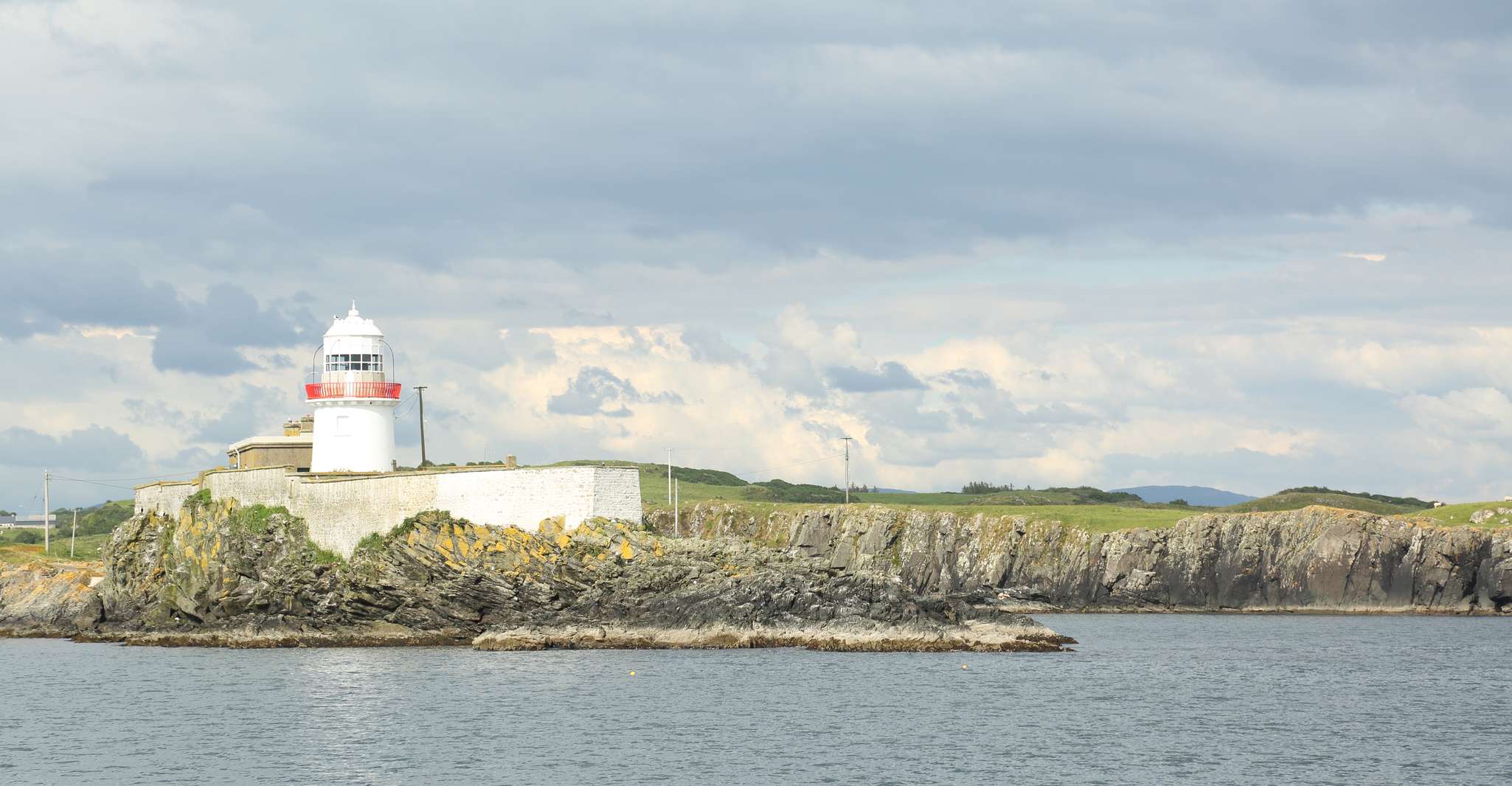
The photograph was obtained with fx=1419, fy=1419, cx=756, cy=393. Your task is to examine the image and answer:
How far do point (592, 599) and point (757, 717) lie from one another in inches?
735

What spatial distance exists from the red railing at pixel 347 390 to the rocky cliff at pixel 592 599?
8671mm

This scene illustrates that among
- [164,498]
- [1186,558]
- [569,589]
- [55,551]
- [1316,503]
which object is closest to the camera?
[569,589]

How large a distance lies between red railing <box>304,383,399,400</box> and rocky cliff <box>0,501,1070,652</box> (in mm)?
8671

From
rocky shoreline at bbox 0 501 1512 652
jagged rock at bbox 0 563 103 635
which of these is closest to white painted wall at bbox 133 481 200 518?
rocky shoreline at bbox 0 501 1512 652

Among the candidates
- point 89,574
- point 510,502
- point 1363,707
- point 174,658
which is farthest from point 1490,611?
point 89,574

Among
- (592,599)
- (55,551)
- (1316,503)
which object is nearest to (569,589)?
(592,599)

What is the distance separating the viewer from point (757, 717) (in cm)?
4544

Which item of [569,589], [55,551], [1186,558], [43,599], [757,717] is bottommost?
[757,717]

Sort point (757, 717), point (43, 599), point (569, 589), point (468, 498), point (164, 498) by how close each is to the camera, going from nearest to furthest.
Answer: point (757, 717)
point (569, 589)
point (468, 498)
point (164, 498)
point (43, 599)

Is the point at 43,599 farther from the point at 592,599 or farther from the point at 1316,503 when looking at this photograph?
the point at 1316,503

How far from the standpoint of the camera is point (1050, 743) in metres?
41.3

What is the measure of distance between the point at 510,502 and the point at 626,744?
25.6m

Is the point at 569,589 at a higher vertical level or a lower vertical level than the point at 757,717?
higher

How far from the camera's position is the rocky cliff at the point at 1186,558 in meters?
94.5
